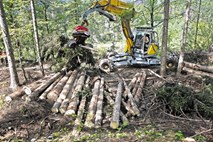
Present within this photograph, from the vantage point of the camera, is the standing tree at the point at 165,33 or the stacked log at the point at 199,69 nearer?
the standing tree at the point at 165,33

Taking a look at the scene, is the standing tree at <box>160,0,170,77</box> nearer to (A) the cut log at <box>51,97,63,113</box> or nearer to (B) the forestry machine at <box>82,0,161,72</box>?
(B) the forestry machine at <box>82,0,161,72</box>

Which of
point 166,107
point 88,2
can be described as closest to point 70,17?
point 88,2

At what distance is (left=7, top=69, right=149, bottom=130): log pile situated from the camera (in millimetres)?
5227

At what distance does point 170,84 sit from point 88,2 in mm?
13249

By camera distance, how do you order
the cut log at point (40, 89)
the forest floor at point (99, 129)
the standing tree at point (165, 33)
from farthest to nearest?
the standing tree at point (165, 33), the cut log at point (40, 89), the forest floor at point (99, 129)

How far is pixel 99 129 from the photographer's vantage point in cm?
480

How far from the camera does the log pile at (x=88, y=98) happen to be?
206 inches

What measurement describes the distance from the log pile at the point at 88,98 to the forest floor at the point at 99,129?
0.72 feet

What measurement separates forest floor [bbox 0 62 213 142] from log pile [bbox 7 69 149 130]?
0.72 feet

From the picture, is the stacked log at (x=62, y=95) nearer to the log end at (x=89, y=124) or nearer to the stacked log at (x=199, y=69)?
the log end at (x=89, y=124)

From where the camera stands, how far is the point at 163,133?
448 centimetres

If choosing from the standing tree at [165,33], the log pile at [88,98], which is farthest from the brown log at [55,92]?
the standing tree at [165,33]

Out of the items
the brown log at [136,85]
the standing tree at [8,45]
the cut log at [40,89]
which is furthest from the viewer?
the standing tree at [8,45]

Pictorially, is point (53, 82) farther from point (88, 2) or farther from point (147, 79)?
point (88, 2)
